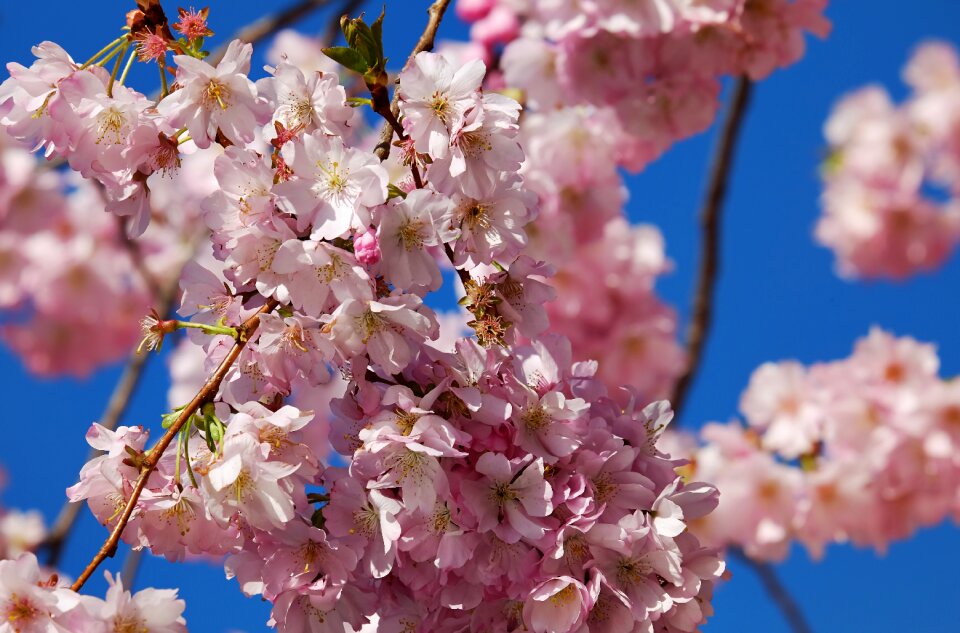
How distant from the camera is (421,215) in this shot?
96cm

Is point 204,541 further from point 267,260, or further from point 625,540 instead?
point 625,540

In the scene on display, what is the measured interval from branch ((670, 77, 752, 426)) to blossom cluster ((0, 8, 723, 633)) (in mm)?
1946

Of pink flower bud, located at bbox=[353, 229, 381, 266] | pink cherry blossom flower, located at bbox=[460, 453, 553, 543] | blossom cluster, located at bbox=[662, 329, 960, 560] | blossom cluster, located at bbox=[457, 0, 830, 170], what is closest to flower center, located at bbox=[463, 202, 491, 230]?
pink flower bud, located at bbox=[353, 229, 381, 266]

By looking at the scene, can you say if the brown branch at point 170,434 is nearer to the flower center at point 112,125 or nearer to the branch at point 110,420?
the flower center at point 112,125

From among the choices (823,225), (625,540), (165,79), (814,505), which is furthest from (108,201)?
(823,225)

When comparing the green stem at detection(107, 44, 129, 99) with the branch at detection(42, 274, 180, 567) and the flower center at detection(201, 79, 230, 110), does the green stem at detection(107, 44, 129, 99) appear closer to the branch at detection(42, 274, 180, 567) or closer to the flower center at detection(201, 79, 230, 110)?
the flower center at detection(201, 79, 230, 110)

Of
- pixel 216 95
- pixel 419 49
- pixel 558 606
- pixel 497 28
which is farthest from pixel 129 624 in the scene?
pixel 497 28

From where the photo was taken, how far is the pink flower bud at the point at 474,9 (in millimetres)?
2622

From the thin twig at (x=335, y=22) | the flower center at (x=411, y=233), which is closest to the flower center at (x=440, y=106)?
the flower center at (x=411, y=233)

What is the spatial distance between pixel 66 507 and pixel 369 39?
2.24 metres

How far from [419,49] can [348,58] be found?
0.19 meters

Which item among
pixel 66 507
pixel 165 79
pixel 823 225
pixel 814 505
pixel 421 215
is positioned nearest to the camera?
pixel 421 215

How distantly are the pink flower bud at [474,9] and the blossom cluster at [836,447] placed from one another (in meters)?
1.35

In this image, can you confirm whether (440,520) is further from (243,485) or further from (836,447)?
(836,447)
